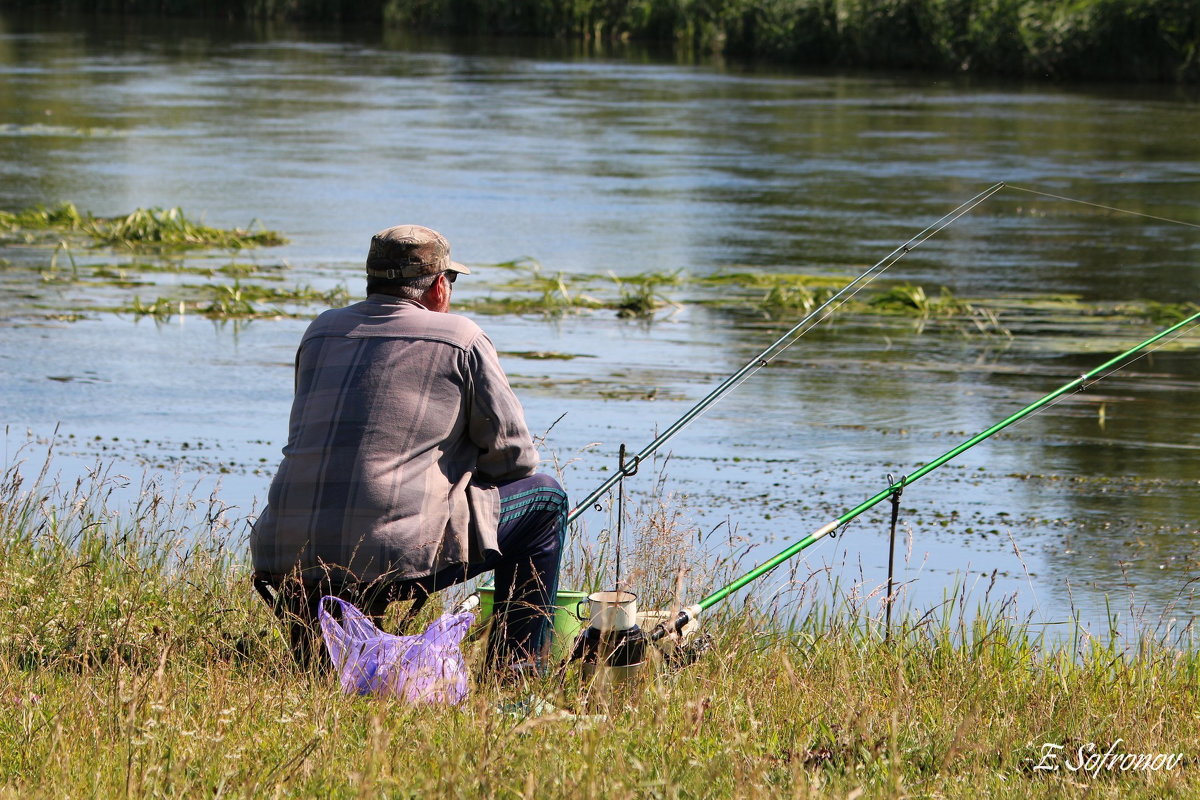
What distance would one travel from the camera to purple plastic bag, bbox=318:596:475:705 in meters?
3.49

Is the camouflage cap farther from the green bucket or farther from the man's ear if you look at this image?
the green bucket

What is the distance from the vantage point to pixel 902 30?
3638 cm

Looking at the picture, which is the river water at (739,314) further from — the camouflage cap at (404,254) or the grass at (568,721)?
the camouflage cap at (404,254)

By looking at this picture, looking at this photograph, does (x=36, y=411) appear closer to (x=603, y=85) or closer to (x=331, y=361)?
(x=331, y=361)

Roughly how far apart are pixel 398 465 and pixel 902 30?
34456 mm

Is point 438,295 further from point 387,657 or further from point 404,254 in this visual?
point 387,657

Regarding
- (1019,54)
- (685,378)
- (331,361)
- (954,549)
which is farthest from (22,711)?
(1019,54)

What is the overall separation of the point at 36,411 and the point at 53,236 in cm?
588

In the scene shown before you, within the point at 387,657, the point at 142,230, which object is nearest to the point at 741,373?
the point at 387,657

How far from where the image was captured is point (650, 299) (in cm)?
1142

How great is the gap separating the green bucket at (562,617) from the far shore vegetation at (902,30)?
30.7 metres

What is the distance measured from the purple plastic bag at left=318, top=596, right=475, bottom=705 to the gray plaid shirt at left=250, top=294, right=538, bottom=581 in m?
0.19

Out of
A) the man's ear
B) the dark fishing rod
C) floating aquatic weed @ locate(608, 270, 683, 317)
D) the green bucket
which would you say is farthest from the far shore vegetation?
the man's ear

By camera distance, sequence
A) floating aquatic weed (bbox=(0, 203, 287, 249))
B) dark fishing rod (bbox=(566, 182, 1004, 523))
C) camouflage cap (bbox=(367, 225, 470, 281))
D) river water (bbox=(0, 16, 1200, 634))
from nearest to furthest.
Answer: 1. camouflage cap (bbox=(367, 225, 470, 281))
2. dark fishing rod (bbox=(566, 182, 1004, 523))
3. river water (bbox=(0, 16, 1200, 634))
4. floating aquatic weed (bbox=(0, 203, 287, 249))
